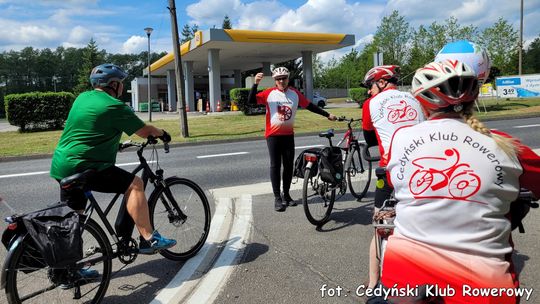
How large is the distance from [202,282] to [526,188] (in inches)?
107

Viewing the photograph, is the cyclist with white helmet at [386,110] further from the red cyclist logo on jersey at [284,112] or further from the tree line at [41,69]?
the tree line at [41,69]

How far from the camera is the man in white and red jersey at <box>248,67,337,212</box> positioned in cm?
608

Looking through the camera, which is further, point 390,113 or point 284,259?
point 284,259

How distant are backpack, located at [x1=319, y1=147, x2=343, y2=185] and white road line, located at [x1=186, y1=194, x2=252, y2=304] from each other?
1139 millimetres

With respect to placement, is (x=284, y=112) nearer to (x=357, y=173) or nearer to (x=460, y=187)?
(x=357, y=173)

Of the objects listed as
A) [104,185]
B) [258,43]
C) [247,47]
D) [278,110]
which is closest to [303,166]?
[278,110]

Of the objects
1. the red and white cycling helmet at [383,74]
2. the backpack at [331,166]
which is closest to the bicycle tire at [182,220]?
the backpack at [331,166]

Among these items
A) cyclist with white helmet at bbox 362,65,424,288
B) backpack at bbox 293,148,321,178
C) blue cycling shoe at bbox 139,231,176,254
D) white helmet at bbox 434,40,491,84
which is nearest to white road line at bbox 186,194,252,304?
blue cycling shoe at bbox 139,231,176,254

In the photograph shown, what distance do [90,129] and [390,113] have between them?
8.22 ft

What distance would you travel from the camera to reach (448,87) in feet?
6.31

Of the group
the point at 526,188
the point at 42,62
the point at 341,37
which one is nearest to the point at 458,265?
the point at 526,188

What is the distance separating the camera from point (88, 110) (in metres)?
3.52

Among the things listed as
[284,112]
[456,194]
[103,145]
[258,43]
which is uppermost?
[258,43]

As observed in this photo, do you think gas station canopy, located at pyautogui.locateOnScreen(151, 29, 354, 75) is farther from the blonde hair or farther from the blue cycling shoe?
the blonde hair
